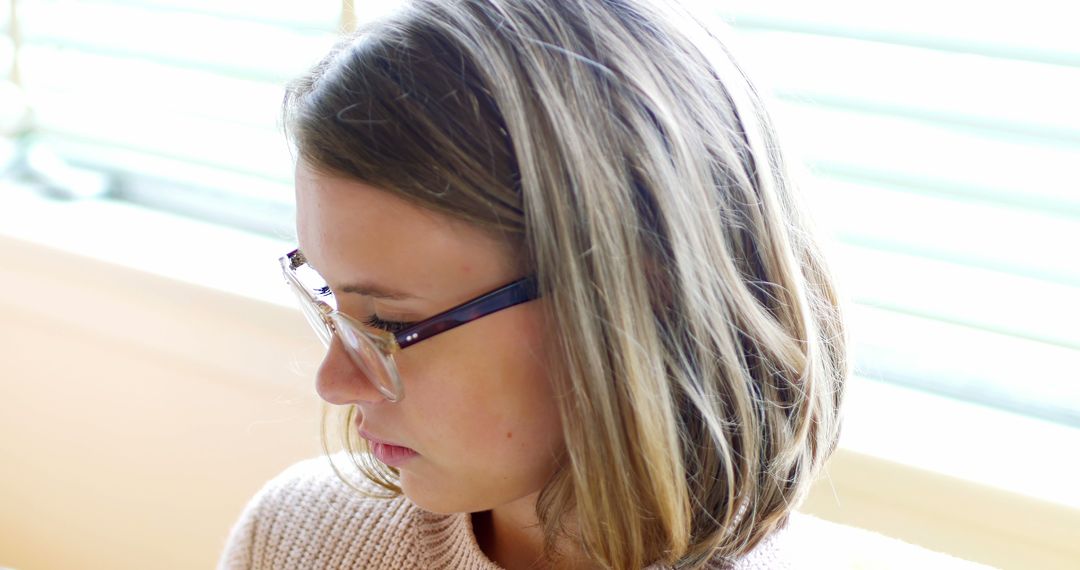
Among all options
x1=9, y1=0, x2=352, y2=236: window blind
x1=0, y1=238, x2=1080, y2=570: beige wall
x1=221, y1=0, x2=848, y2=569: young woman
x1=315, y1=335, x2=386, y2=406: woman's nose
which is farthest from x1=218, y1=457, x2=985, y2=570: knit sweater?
x1=9, y1=0, x2=352, y2=236: window blind

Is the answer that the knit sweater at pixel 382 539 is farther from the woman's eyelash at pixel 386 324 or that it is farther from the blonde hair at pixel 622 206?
the woman's eyelash at pixel 386 324

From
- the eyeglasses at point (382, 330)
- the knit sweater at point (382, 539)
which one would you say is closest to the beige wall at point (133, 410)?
the knit sweater at point (382, 539)

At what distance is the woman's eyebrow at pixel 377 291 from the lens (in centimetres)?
80

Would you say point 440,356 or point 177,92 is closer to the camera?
point 440,356

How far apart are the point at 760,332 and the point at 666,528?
163mm

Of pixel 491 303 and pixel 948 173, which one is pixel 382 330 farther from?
pixel 948 173

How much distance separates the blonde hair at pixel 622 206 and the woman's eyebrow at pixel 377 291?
72 millimetres

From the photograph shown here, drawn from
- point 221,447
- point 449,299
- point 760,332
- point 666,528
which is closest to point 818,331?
point 760,332

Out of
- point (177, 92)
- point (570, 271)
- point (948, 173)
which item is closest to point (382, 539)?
point (570, 271)

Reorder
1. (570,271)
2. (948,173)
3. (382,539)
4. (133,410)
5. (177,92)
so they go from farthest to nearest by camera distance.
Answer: (177,92), (133,410), (948,173), (382,539), (570,271)

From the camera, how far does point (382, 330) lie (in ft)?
2.73

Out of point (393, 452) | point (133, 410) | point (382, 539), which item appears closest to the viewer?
point (393, 452)

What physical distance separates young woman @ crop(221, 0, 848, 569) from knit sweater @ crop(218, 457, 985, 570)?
11 centimetres

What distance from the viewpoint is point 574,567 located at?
3.16 feet
